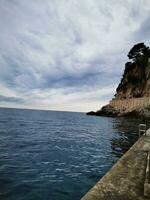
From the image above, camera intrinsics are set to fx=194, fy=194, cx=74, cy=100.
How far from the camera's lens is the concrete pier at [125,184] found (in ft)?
17.1

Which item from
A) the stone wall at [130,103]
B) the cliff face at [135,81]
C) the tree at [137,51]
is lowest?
the stone wall at [130,103]

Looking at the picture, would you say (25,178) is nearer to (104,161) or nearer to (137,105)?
(104,161)

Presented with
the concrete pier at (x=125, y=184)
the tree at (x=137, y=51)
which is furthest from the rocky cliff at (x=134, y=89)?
the concrete pier at (x=125, y=184)

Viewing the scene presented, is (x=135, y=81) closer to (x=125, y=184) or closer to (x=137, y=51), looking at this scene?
(x=137, y=51)

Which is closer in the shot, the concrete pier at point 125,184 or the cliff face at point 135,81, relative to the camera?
the concrete pier at point 125,184

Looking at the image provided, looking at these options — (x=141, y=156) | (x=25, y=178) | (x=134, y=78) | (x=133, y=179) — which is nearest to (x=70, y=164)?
(x=25, y=178)

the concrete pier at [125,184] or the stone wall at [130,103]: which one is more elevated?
the stone wall at [130,103]

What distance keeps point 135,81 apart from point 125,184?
7615 cm

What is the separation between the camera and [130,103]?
73125mm

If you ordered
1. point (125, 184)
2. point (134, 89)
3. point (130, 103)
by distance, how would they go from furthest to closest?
point (134, 89), point (130, 103), point (125, 184)

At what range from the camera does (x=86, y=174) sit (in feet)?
32.0

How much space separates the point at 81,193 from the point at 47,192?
1.31 m

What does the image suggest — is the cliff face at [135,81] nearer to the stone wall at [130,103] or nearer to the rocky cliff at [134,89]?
→ the rocky cliff at [134,89]

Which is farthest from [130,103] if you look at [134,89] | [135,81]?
[135,81]
